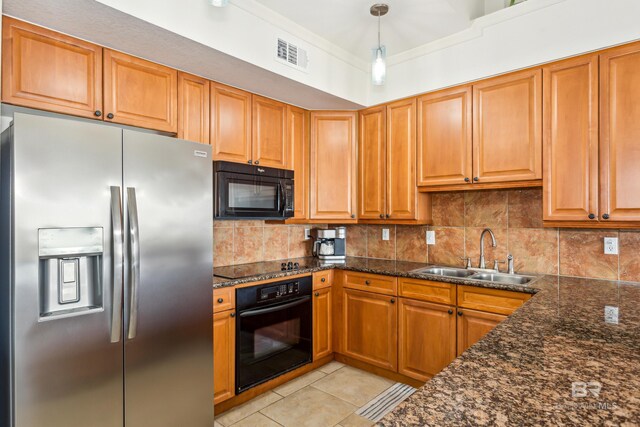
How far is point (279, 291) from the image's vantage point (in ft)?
8.74

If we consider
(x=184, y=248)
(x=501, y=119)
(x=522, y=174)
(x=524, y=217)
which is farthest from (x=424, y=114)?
(x=184, y=248)

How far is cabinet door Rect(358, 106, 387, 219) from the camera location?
3223mm

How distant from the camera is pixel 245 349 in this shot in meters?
2.45

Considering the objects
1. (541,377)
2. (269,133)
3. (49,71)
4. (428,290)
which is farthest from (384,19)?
(541,377)

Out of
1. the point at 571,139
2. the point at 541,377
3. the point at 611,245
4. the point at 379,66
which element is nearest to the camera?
the point at 541,377

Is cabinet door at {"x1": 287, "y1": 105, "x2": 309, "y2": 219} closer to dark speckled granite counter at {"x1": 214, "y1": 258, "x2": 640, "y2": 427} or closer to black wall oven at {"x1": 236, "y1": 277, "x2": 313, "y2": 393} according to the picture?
black wall oven at {"x1": 236, "y1": 277, "x2": 313, "y2": 393}

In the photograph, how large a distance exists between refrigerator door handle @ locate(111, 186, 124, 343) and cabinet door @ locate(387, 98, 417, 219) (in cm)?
214

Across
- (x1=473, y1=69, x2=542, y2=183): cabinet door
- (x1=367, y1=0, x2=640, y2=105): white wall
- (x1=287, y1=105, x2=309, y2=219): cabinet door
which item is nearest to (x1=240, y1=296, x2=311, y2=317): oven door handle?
(x1=287, y1=105, x2=309, y2=219): cabinet door

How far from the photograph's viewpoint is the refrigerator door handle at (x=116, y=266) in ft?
5.49

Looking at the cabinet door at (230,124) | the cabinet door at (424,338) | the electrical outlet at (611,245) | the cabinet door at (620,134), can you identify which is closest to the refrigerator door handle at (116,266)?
the cabinet door at (230,124)

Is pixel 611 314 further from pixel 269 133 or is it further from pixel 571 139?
pixel 269 133

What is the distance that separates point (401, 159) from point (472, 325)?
142 cm

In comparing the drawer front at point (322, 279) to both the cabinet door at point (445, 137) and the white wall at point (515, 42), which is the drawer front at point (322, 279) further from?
the white wall at point (515, 42)

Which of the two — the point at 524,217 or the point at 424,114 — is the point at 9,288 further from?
the point at 524,217
